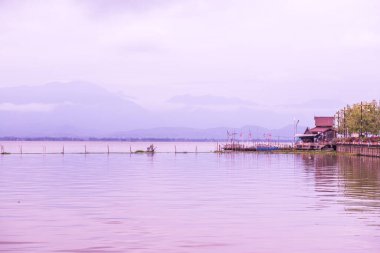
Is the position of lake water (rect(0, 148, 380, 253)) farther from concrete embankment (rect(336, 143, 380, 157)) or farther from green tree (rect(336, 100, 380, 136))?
Result: green tree (rect(336, 100, 380, 136))

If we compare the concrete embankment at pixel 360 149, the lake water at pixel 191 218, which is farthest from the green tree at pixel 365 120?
the lake water at pixel 191 218

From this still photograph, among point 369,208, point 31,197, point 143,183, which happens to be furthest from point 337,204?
point 143,183

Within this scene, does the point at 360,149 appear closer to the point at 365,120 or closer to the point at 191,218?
the point at 365,120

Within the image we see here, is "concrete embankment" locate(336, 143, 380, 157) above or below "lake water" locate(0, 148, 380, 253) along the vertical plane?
above

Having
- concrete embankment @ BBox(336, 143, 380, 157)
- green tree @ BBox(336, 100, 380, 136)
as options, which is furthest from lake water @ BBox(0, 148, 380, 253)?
green tree @ BBox(336, 100, 380, 136)

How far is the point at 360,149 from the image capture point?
151750 millimetres

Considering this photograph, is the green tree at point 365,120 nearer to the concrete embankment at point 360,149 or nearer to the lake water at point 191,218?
the concrete embankment at point 360,149

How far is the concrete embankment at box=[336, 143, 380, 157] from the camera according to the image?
138788 mm

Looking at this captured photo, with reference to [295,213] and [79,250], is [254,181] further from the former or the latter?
[79,250]

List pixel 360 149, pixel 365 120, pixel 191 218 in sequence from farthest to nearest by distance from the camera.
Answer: pixel 365 120 < pixel 360 149 < pixel 191 218

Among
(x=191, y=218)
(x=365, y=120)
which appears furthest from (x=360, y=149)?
(x=191, y=218)

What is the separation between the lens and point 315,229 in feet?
105

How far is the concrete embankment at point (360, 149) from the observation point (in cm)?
13879

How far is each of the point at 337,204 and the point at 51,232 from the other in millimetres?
19669
